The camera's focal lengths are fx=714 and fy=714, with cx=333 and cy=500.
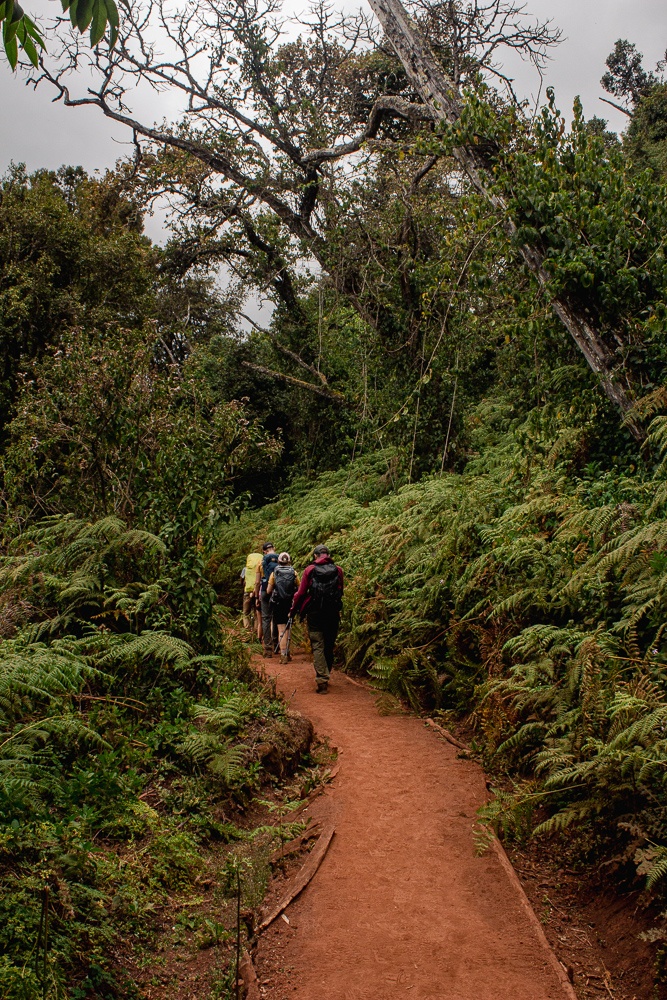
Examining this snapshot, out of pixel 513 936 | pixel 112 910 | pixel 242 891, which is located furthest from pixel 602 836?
pixel 112 910

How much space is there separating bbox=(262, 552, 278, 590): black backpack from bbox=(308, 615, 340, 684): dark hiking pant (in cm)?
213

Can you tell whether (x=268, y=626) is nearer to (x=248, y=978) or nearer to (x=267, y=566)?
(x=267, y=566)

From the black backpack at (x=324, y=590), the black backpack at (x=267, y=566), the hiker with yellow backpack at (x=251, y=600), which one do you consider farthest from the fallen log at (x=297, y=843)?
the hiker with yellow backpack at (x=251, y=600)

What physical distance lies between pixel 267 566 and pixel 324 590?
7.85 feet

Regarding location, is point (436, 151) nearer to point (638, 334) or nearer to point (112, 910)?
point (638, 334)

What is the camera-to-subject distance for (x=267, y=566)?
11523 mm

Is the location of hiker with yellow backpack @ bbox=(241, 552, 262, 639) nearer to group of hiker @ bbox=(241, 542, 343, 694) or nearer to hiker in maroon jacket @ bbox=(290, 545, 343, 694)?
group of hiker @ bbox=(241, 542, 343, 694)

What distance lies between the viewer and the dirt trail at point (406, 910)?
12.3 ft

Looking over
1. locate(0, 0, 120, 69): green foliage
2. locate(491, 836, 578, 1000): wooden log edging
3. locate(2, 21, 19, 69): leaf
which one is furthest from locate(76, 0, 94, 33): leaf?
locate(491, 836, 578, 1000): wooden log edging

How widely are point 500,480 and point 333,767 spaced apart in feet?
19.6

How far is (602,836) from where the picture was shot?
462cm

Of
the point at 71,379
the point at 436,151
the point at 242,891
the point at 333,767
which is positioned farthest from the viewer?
the point at 436,151

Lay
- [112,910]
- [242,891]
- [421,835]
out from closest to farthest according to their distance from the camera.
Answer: [112,910] → [242,891] → [421,835]

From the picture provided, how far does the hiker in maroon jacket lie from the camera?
30.6 ft
